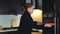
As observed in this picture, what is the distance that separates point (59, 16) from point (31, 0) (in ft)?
2.13

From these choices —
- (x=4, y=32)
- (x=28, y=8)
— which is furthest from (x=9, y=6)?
(x=28, y=8)

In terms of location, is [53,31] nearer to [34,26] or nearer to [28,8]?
[34,26]

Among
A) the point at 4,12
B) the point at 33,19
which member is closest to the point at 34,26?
the point at 33,19

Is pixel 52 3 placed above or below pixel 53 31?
above

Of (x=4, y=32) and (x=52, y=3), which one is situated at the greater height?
(x=52, y=3)

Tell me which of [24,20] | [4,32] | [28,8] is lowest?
[4,32]

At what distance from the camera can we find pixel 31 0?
2297 mm

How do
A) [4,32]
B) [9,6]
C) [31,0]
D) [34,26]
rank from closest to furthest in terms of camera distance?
[34,26] < [31,0] < [4,32] < [9,6]

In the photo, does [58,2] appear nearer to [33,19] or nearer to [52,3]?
[52,3]

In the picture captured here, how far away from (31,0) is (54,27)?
609 millimetres

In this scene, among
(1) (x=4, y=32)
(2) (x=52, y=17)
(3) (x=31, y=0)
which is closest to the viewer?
(2) (x=52, y=17)

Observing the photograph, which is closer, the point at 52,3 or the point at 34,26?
the point at 52,3

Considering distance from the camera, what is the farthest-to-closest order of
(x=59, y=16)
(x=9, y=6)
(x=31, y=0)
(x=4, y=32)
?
(x=9, y=6), (x=4, y=32), (x=31, y=0), (x=59, y=16)

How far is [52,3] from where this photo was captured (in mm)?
1884
